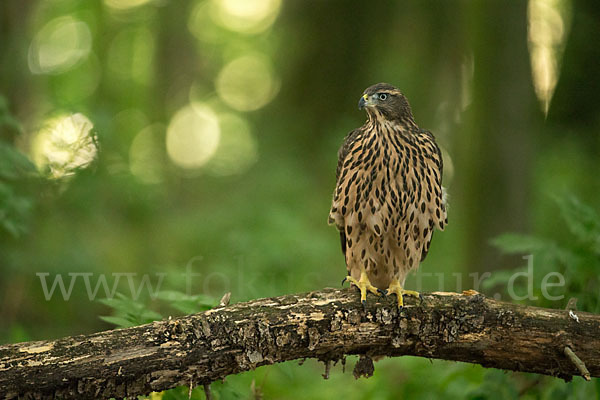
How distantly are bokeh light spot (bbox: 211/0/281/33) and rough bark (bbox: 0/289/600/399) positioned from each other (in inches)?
592

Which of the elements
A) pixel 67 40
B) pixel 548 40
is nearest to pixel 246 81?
pixel 67 40

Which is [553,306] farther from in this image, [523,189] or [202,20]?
[202,20]

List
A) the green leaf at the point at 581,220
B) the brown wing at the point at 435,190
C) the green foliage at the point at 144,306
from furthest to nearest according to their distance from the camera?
the brown wing at the point at 435,190 < the green leaf at the point at 581,220 < the green foliage at the point at 144,306

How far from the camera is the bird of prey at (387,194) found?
14.2 ft

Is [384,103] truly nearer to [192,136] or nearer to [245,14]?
[192,136]

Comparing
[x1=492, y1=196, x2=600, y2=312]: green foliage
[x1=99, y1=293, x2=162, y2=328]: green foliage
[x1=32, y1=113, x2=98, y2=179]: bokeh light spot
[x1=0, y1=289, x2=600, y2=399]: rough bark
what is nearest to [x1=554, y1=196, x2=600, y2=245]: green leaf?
[x1=492, y1=196, x2=600, y2=312]: green foliage

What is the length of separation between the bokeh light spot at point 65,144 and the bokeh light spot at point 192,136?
10612 millimetres

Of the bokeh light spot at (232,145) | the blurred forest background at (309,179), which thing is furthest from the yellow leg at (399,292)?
the bokeh light spot at (232,145)

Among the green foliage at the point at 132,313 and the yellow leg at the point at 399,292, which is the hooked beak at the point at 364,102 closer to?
the yellow leg at the point at 399,292

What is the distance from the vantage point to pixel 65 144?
572cm

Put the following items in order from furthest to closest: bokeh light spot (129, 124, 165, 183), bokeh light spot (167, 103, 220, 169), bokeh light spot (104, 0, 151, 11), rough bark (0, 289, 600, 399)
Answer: bokeh light spot (167, 103, 220, 169)
bokeh light spot (104, 0, 151, 11)
bokeh light spot (129, 124, 165, 183)
rough bark (0, 289, 600, 399)

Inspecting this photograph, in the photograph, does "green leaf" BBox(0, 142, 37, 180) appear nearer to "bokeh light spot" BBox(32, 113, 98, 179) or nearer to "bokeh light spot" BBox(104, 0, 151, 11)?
"bokeh light spot" BBox(32, 113, 98, 179)

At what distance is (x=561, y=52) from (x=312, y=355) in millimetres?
6985

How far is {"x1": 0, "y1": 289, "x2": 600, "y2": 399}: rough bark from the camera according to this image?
9.20 feet
